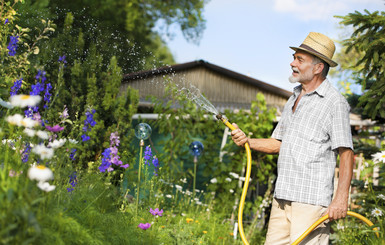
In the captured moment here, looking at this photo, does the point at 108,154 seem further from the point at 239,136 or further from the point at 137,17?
the point at 137,17

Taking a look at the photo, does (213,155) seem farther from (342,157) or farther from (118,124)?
(342,157)

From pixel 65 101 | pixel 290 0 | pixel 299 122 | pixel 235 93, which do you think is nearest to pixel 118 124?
pixel 65 101

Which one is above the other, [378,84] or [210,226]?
[378,84]

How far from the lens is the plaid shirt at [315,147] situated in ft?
8.98

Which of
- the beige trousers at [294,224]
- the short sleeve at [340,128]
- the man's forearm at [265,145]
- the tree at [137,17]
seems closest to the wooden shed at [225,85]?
the tree at [137,17]

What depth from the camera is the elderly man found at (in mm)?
2684

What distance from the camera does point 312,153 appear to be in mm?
2764

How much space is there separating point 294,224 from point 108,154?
1.85m

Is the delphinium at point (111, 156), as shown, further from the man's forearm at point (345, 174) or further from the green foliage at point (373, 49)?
the green foliage at point (373, 49)

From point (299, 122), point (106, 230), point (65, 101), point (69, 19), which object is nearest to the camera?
point (106, 230)

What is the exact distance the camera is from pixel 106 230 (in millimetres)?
2514

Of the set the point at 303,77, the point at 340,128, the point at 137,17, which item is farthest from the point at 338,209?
the point at 137,17

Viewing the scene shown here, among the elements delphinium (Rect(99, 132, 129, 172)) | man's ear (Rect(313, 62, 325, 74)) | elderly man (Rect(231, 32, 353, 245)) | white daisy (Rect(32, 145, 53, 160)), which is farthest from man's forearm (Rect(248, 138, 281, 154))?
white daisy (Rect(32, 145, 53, 160))

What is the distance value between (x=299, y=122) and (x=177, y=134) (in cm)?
317
